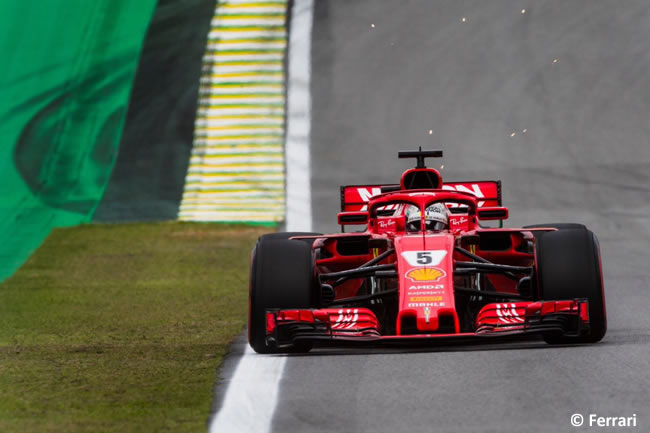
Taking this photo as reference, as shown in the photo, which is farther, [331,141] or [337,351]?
[331,141]

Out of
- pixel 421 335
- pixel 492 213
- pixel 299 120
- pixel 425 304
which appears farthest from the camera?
pixel 299 120

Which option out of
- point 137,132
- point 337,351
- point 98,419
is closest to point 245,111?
point 137,132

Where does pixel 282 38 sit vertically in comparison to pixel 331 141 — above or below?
above

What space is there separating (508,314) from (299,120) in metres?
14.1

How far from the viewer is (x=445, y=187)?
40.8 feet

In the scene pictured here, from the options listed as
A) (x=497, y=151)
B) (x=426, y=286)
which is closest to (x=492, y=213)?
(x=426, y=286)

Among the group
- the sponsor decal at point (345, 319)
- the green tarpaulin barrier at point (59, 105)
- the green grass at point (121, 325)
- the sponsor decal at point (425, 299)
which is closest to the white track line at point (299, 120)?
the green grass at point (121, 325)

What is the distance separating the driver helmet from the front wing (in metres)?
1.44

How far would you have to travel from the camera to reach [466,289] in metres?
9.48

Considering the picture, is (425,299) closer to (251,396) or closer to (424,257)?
(424,257)

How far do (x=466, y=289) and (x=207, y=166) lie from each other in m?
12.5

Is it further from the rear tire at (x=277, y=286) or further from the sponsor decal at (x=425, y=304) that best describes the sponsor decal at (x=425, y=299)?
the rear tire at (x=277, y=286)

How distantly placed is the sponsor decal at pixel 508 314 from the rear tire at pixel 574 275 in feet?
1.04

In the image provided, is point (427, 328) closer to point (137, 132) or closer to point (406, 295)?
point (406, 295)
